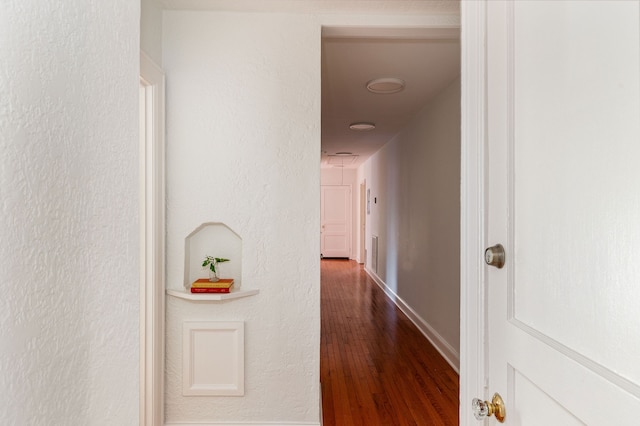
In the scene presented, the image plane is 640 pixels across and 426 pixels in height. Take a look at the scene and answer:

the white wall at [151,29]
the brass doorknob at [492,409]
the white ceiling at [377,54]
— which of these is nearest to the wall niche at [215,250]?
the white wall at [151,29]

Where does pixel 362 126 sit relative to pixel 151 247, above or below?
above

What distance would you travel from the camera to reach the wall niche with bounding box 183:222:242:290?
2.13m

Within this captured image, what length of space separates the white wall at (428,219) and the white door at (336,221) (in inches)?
154

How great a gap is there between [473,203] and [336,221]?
28.5 feet

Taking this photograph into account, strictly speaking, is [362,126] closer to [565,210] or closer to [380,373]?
[380,373]

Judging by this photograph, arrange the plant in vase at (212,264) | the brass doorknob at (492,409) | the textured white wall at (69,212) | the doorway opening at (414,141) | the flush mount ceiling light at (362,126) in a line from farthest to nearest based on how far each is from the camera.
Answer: the flush mount ceiling light at (362,126) < the doorway opening at (414,141) < the plant in vase at (212,264) < the brass doorknob at (492,409) < the textured white wall at (69,212)

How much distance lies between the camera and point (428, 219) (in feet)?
12.0

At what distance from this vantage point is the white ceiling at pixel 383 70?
223cm

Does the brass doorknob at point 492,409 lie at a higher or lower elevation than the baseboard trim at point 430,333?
higher

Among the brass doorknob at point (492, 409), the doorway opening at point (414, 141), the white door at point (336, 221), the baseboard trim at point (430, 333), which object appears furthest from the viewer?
the white door at point (336, 221)

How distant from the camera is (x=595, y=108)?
582mm

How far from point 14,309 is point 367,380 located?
104 inches

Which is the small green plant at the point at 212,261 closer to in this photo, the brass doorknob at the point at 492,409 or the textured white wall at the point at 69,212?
the textured white wall at the point at 69,212

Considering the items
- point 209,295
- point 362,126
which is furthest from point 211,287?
point 362,126
